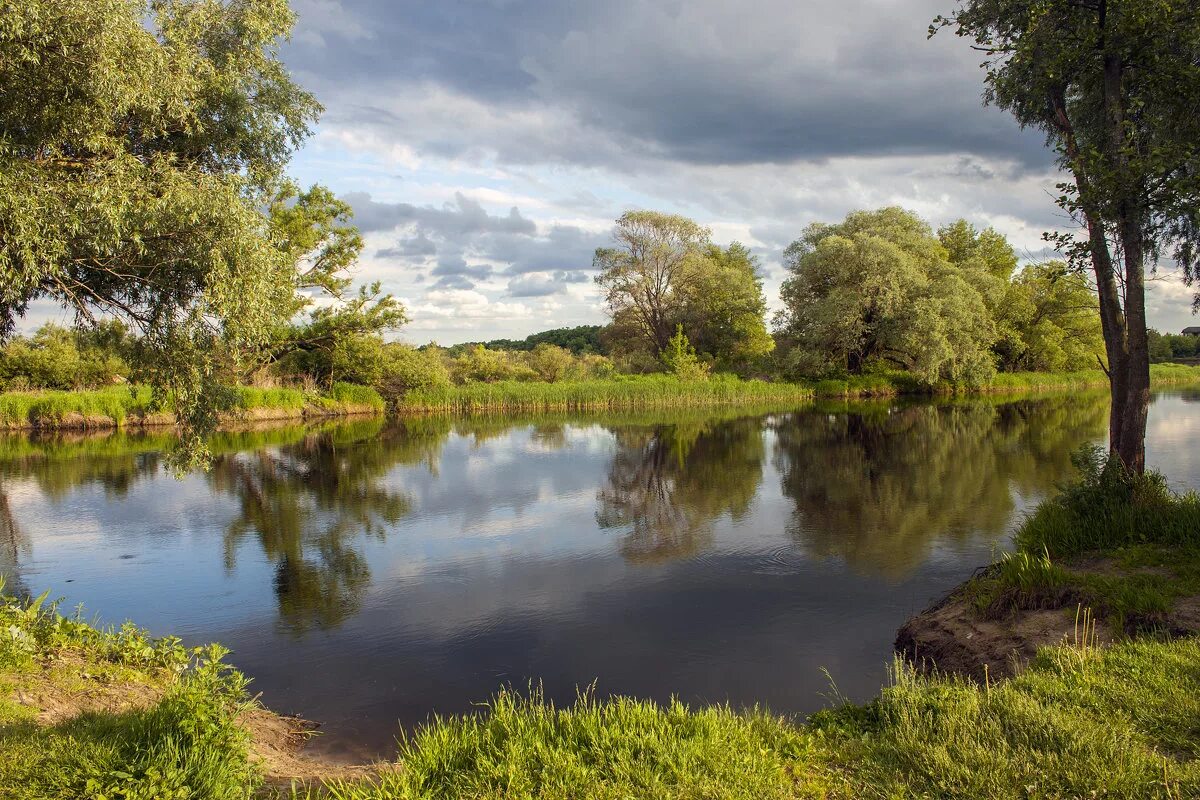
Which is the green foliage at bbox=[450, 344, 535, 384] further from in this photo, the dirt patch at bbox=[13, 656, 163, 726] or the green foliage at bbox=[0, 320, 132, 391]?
the dirt patch at bbox=[13, 656, 163, 726]

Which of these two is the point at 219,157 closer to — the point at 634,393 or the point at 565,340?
the point at 634,393

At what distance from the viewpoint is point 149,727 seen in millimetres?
4391

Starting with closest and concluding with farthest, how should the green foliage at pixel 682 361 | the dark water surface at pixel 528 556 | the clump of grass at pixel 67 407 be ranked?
the dark water surface at pixel 528 556, the clump of grass at pixel 67 407, the green foliage at pixel 682 361

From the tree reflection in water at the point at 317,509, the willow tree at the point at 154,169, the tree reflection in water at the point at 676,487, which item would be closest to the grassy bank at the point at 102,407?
the tree reflection in water at the point at 317,509

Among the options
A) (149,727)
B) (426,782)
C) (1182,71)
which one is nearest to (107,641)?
(149,727)

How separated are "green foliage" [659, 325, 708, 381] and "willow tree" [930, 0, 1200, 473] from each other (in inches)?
1424

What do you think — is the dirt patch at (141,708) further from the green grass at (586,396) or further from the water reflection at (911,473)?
the green grass at (586,396)

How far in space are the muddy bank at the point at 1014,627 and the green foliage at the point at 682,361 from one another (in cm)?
3887

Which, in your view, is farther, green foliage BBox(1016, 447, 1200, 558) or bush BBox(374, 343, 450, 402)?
bush BBox(374, 343, 450, 402)

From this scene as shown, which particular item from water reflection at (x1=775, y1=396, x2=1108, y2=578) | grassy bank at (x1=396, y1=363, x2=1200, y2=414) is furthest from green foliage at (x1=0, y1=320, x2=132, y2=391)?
water reflection at (x1=775, y1=396, x2=1108, y2=578)

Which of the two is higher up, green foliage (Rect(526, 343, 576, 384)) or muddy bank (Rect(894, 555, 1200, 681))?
green foliage (Rect(526, 343, 576, 384))

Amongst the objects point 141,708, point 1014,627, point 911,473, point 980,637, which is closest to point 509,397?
point 911,473

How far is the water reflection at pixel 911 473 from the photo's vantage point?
12.5m

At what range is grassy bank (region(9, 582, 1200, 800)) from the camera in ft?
12.4
